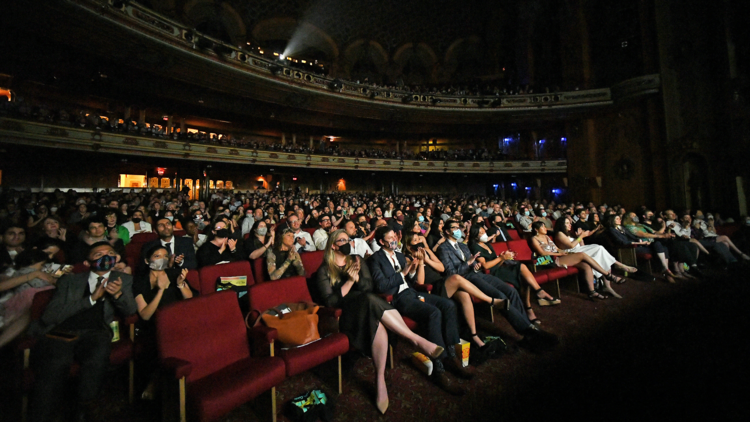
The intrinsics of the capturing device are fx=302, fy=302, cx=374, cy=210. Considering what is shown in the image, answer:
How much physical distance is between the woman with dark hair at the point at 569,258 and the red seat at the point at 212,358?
3.83 m

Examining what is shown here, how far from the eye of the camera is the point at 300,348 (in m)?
2.10

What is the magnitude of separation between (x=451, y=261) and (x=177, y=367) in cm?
254

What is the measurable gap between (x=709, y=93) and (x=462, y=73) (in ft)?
46.8

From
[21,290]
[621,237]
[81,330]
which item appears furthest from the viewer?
[621,237]

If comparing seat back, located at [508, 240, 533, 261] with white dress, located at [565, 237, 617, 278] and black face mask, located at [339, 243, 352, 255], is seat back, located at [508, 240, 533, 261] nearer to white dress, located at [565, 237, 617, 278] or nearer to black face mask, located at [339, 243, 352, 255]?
white dress, located at [565, 237, 617, 278]

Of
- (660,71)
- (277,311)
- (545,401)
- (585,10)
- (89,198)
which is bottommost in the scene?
(545,401)

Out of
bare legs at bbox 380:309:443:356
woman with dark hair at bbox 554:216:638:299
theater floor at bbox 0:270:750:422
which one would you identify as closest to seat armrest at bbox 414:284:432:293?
theater floor at bbox 0:270:750:422

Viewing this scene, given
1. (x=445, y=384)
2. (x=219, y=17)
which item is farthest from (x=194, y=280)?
(x=219, y=17)

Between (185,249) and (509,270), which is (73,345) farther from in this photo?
(509,270)

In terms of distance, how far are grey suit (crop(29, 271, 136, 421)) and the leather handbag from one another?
0.97m

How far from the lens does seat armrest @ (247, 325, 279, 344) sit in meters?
1.96

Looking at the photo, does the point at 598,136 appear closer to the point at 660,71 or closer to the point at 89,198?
the point at 660,71

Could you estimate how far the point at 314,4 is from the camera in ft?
58.5

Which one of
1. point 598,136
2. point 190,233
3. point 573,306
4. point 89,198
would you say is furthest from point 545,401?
point 598,136
